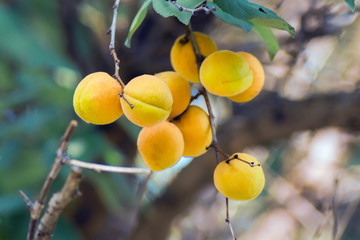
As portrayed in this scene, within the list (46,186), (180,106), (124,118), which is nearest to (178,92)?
(180,106)

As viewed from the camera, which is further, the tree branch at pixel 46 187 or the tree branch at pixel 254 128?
the tree branch at pixel 254 128

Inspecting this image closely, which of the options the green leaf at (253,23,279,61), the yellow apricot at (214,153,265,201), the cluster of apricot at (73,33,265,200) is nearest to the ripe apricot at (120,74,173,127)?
the cluster of apricot at (73,33,265,200)

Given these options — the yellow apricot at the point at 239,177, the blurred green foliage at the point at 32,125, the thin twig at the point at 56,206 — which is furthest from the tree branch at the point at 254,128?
the yellow apricot at the point at 239,177

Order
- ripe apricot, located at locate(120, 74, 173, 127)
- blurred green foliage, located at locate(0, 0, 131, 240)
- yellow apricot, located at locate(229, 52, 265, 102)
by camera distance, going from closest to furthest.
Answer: ripe apricot, located at locate(120, 74, 173, 127), yellow apricot, located at locate(229, 52, 265, 102), blurred green foliage, located at locate(0, 0, 131, 240)

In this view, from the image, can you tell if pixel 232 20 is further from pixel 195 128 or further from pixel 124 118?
pixel 124 118

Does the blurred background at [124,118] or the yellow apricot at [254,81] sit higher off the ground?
the yellow apricot at [254,81]

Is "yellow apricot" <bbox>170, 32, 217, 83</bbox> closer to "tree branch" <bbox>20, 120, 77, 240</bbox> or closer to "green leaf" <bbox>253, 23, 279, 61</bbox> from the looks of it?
"green leaf" <bbox>253, 23, 279, 61</bbox>

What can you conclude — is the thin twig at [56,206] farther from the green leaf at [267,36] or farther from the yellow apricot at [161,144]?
the green leaf at [267,36]
